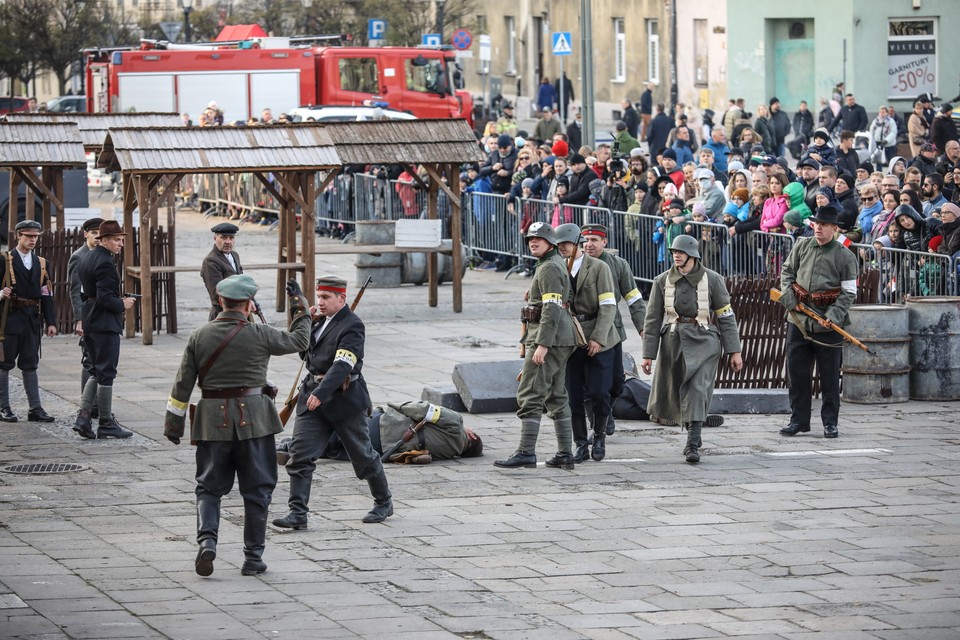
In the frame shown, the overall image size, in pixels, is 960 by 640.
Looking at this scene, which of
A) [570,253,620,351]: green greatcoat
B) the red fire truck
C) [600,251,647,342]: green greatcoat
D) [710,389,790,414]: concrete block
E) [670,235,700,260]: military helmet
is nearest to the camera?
[570,253,620,351]: green greatcoat

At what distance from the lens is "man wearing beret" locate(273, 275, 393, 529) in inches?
388

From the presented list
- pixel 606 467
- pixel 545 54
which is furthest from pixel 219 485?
pixel 545 54

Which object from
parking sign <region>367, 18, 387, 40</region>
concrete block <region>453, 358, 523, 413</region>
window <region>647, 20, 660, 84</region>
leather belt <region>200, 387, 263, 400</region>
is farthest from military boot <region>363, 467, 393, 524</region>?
window <region>647, 20, 660, 84</region>

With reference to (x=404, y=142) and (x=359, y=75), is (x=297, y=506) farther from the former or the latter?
(x=359, y=75)

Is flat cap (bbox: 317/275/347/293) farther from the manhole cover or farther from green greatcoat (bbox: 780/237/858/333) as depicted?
green greatcoat (bbox: 780/237/858/333)

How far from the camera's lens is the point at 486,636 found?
768 cm

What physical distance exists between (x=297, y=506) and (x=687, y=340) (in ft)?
11.4

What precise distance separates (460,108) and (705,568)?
34.2 meters

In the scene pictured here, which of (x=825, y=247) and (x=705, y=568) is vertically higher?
(x=825, y=247)

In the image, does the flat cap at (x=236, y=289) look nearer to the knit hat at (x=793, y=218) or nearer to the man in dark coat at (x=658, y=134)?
the knit hat at (x=793, y=218)

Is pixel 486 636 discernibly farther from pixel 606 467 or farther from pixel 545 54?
pixel 545 54

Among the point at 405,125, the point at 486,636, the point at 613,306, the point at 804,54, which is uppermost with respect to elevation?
the point at 804,54

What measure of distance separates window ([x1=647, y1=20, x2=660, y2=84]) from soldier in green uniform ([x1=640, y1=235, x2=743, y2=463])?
127 feet

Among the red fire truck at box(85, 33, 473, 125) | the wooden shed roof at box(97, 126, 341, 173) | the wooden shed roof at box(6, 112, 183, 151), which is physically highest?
the red fire truck at box(85, 33, 473, 125)
